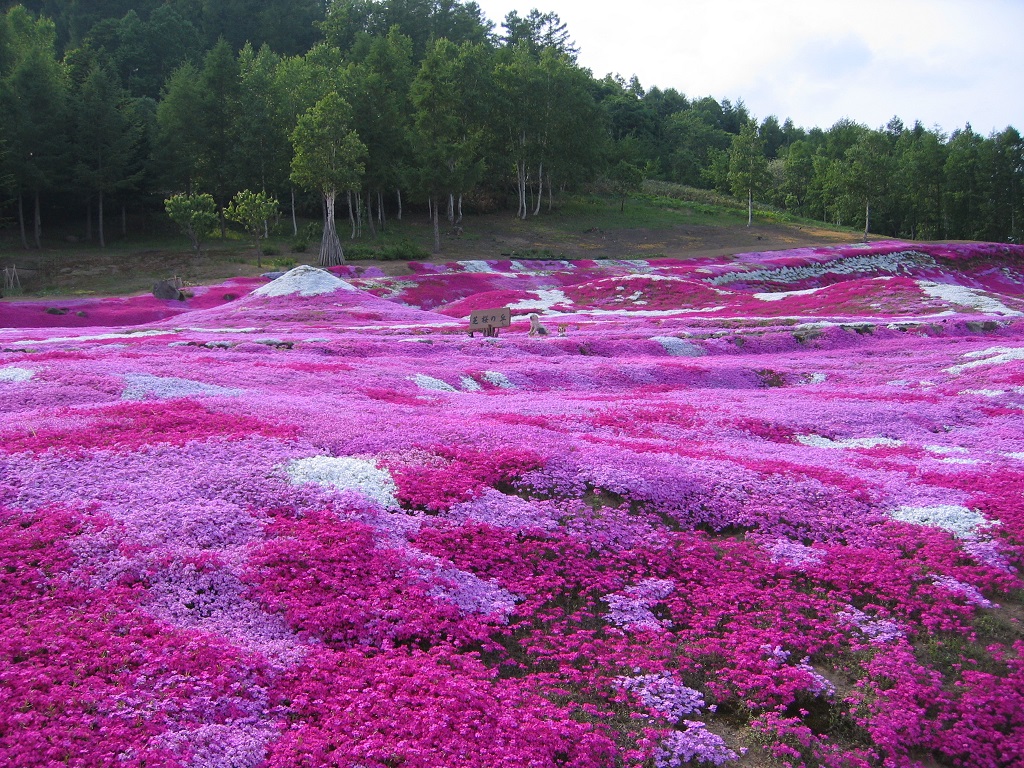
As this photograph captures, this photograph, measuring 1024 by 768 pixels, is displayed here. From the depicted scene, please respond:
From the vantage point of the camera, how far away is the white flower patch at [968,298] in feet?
109

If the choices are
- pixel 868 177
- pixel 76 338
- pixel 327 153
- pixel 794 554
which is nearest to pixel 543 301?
pixel 327 153

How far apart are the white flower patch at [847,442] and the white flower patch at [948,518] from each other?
11.6ft

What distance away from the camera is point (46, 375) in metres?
14.3

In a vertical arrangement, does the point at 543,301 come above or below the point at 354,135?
below

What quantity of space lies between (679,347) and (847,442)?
12168 millimetres

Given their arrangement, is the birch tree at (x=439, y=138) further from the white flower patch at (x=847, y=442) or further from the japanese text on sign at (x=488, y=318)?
the white flower patch at (x=847, y=442)

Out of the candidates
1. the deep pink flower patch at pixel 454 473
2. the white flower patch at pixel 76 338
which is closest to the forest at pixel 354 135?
the white flower patch at pixel 76 338

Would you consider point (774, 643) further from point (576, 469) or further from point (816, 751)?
point (576, 469)

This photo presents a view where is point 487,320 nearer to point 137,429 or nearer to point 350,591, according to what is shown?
point 137,429

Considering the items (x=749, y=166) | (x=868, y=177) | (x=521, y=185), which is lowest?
(x=521, y=185)

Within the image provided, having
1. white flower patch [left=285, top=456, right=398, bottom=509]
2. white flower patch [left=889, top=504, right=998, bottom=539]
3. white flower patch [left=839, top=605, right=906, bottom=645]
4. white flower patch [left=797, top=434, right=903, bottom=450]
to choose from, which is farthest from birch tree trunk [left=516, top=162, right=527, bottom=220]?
white flower patch [left=839, top=605, right=906, bottom=645]

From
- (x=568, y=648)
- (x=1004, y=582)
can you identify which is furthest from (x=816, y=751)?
(x=1004, y=582)

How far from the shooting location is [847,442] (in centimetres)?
1397

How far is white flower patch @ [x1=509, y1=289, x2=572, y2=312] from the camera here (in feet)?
143
